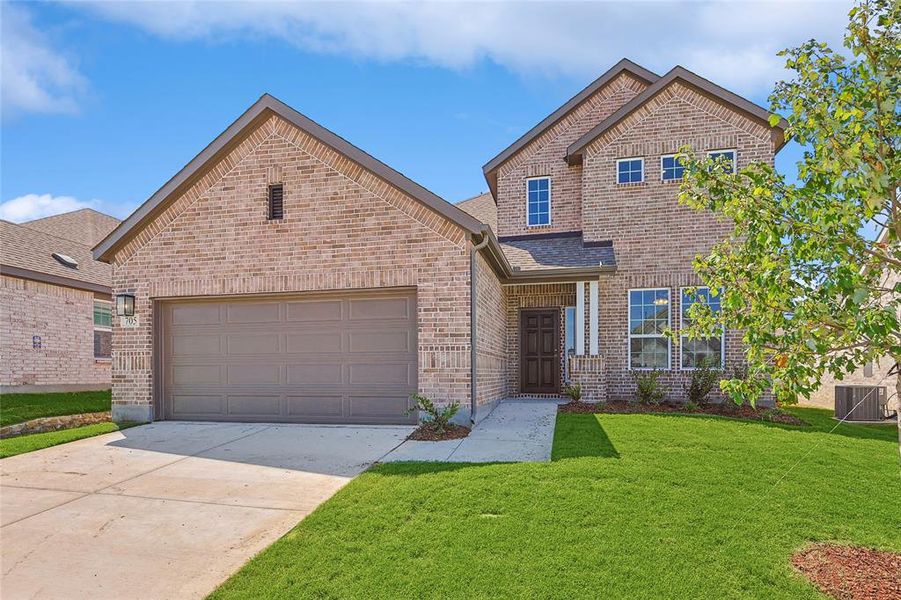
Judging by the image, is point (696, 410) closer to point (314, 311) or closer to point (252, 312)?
point (314, 311)

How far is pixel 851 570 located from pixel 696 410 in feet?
26.2

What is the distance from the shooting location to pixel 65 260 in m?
17.8

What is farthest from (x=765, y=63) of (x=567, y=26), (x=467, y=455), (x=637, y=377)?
(x=637, y=377)

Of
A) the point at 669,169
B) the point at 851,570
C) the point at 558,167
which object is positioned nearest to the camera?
the point at 851,570

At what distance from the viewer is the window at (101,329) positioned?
1819cm

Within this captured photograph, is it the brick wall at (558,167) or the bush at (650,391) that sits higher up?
the brick wall at (558,167)

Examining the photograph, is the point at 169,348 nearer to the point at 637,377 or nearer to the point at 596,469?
the point at 596,469

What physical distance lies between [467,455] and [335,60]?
771 centimetres

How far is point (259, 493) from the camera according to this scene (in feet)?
19.5

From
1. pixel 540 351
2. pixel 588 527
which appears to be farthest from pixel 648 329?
pixel 588 527

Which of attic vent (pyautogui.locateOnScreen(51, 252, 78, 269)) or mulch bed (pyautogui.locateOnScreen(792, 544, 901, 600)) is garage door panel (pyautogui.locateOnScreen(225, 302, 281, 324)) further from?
attic vent (pyautogui.locateOnScreen(51, 252, 78, 269))

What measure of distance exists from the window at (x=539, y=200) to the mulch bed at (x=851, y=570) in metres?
11.9

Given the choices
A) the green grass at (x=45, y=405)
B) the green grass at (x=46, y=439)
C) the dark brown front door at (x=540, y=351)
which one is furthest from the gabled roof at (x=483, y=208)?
the green grass at (x=46, y=439)

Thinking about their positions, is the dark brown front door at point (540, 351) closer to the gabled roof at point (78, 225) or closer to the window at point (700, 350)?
the window at point (700, 350)
